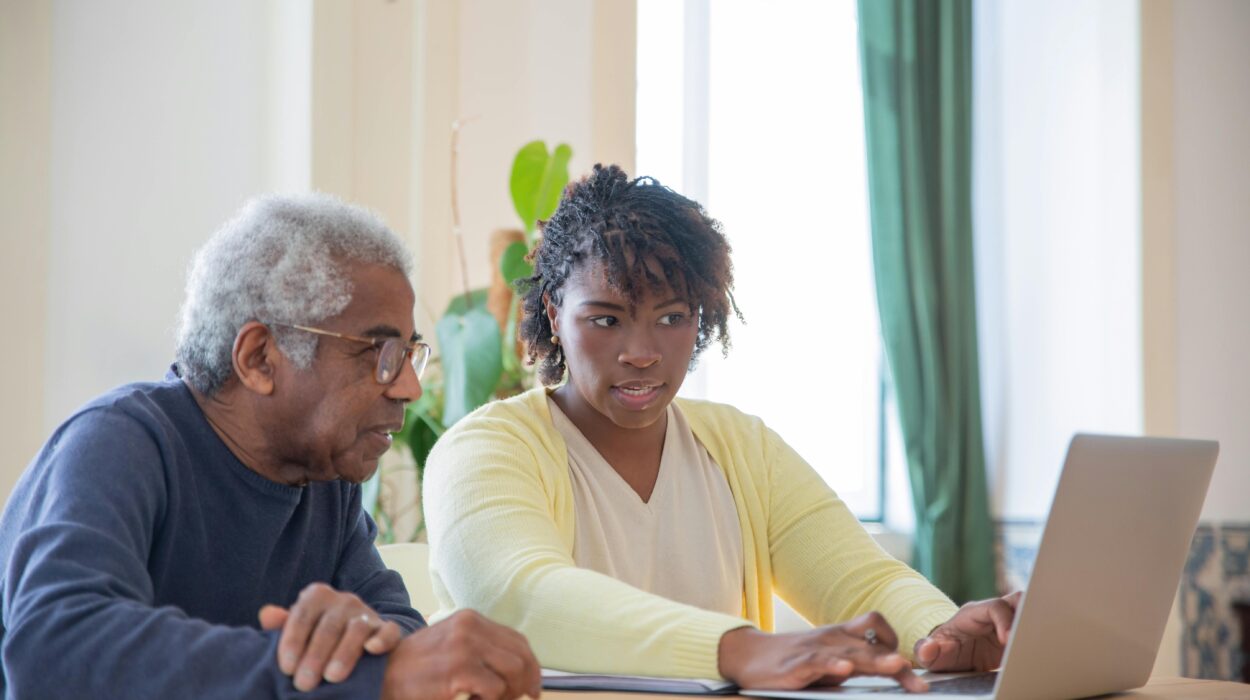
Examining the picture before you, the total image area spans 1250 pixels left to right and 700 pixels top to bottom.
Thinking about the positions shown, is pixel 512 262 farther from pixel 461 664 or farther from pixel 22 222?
pixel 461 664

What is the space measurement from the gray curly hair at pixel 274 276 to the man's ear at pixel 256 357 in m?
0.01

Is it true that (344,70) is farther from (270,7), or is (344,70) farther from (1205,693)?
(1205,693)

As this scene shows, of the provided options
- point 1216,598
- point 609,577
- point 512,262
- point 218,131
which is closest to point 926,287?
point 1216,598

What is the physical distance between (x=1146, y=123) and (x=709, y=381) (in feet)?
5.26

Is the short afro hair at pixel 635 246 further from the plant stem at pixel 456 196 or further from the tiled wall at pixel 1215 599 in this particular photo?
the tiled wall at pixel 1215 599

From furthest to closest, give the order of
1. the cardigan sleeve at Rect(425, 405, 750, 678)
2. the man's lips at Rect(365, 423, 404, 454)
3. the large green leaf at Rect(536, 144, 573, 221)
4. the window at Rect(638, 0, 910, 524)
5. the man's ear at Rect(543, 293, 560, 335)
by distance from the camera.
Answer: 1. the window at Rect(638, 0, 910, 524)
2. the large green leaf at Rect(536, 144, 573, 221)
3. the man's ear at Rect(543, 293, 560, 335)
4. the man's lips at Rect(365, 423, 404, 454)
5. the cardigan sleeve at Rect(425, 405, 750, 678)

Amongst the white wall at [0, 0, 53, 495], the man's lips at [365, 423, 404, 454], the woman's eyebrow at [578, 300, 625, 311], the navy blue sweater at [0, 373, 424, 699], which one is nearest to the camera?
the navy blue sweater at [0, 373, 424, 699]

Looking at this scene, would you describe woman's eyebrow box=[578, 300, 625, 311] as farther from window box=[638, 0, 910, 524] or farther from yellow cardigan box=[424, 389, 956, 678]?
window box=[638, 0, 910, 524]

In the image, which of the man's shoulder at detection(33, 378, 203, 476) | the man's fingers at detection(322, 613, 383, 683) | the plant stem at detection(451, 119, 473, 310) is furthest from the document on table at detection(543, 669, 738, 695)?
the plant stem at detection(451, 119, 473, 310)

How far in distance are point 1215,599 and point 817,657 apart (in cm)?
328

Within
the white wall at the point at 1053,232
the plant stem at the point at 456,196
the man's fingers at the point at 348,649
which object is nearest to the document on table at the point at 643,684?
the man's fingers at the point at 348,649

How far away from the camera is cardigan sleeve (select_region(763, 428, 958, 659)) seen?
1763 millimetres

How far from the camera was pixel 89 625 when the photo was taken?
1098 mm

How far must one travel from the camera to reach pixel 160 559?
4.47 feet
